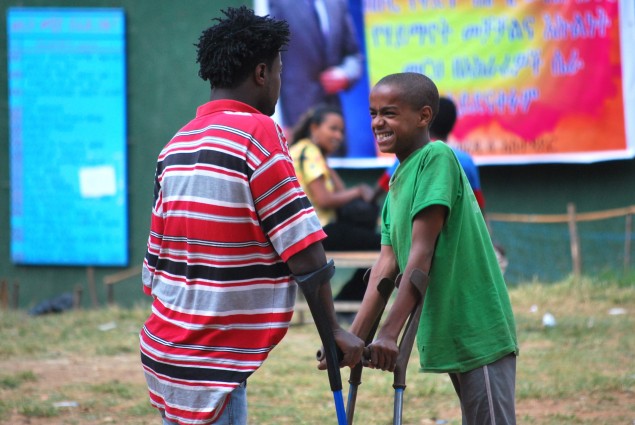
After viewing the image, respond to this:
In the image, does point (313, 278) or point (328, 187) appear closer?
point (313, 278)

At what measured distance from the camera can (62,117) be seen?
10336mm

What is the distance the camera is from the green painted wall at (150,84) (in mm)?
10234

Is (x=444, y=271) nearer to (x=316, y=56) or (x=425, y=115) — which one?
(x=425, y=115)

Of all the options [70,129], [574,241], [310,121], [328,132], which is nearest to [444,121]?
[328,132]

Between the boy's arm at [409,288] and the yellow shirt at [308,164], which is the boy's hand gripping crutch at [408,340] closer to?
the boy's arm at [409,288]

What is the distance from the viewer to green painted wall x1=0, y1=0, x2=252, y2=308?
10.2m

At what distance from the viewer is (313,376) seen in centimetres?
594

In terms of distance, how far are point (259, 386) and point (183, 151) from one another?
325cm

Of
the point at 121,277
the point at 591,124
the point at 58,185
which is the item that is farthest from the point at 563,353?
the point at 58,185

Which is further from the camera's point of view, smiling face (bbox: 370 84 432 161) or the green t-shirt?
smiling face (bbox: 370 84 432 161)

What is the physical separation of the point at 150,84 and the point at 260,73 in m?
7.81

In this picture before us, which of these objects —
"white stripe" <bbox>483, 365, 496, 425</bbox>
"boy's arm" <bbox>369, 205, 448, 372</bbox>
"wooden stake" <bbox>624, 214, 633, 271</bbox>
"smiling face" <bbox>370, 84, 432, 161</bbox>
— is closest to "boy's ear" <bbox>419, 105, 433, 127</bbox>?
"smiling face" <bbox>370, 84, 432, 161</bbox>

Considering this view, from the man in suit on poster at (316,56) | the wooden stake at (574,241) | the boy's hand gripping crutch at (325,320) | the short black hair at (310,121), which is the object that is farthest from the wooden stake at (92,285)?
the boy's hand gripping crutch at (325,320)

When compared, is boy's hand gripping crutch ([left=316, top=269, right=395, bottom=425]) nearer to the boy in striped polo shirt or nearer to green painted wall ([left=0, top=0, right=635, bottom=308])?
the boy in striped polo shirt
